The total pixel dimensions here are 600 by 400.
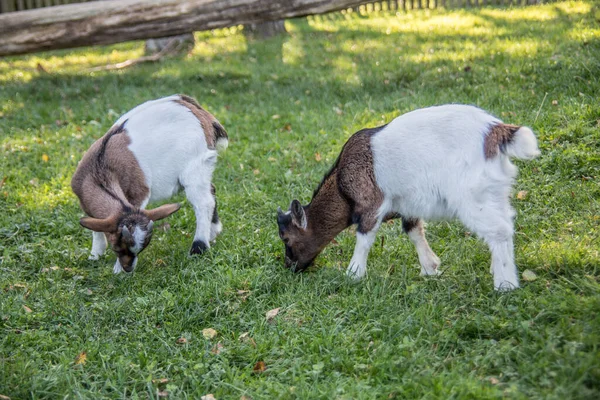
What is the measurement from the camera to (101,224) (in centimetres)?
542

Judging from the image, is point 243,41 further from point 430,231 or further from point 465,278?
point 465,278

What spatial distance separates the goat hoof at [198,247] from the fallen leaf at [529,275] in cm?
267

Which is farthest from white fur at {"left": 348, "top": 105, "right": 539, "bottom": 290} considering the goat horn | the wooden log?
the wooden log

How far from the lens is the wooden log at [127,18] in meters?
10.5

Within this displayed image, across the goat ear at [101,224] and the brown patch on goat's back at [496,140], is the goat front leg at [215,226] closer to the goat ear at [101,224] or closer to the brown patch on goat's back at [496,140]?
the goat ear at [101,224]

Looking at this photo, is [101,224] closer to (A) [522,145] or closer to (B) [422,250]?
(B) [422,250]

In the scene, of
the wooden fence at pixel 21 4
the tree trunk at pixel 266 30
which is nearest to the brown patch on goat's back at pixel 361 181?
the tree trunk at pixel 266 30

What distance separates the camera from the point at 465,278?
5.04m

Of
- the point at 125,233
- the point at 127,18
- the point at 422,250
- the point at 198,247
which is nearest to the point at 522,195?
the point at 422,250

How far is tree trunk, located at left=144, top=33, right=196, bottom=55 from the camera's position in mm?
13563

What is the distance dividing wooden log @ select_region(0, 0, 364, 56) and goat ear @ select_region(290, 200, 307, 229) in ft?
19.6

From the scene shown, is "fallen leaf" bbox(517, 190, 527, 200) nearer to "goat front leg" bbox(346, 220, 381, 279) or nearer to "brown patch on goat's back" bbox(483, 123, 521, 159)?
"brown patch on goat's back" bbox(483, 123, 521, 159)

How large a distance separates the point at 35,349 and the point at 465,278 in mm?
3049

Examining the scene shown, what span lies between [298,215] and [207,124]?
62.3 inches
